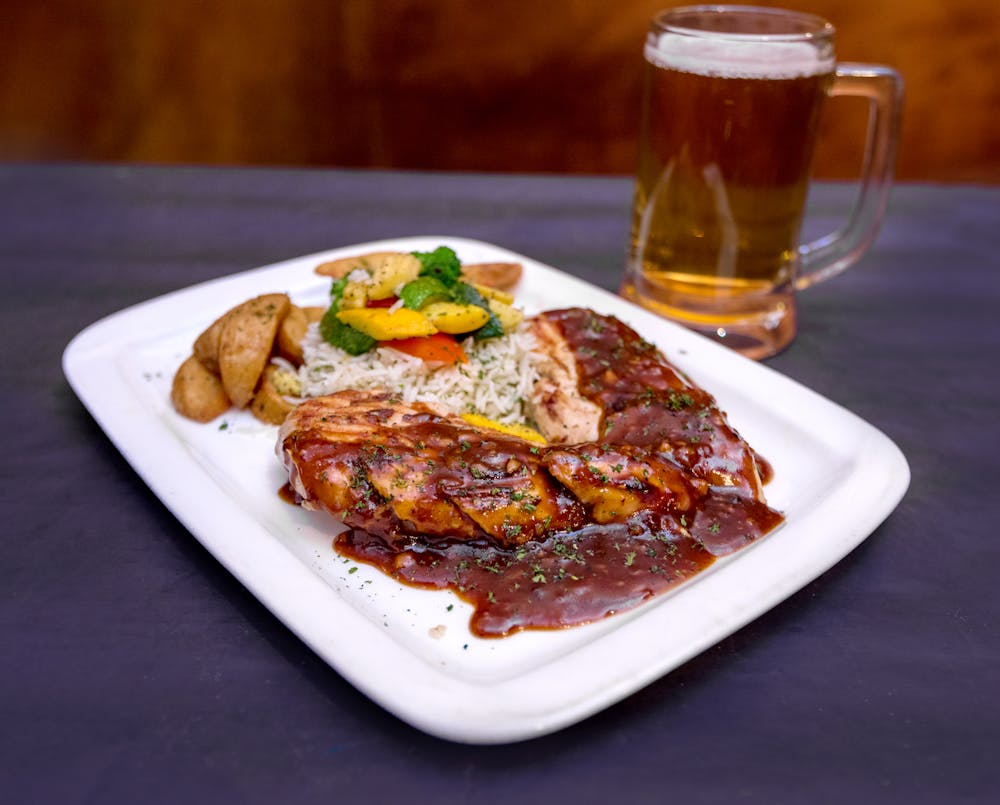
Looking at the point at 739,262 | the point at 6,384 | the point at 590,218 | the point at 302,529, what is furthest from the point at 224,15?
the point at 302,529

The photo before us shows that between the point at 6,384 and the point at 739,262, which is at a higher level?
the point at 739,262

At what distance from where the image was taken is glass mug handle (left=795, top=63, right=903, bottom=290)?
3.21m

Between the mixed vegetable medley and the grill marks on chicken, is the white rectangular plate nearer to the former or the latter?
the grill marks on chicken

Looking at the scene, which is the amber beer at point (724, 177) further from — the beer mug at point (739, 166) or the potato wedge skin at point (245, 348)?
the potato wedge skin at point (245, 348)

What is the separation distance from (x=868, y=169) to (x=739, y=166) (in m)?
0.65

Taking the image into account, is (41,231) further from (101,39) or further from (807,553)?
(807,553)

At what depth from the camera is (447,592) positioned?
6.91 ft

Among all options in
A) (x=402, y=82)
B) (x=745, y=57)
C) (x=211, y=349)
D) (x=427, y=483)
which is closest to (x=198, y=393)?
(x=211, y=349)

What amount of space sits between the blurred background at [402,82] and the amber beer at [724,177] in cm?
338

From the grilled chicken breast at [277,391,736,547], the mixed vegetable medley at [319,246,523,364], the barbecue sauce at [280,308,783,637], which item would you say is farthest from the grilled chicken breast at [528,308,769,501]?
the mixed vegetable medley at [319,246,523,364]

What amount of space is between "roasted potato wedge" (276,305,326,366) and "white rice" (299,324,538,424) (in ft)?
0.10

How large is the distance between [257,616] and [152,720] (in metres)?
0.34

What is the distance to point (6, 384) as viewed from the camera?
10.2 feet

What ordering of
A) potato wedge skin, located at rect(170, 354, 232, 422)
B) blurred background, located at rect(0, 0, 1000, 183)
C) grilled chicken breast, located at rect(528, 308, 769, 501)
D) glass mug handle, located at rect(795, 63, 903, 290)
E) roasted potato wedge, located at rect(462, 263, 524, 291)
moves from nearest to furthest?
1. grilled chicken breast, located at rect(528, 308, 769, 501)
2. potato wedge skin, located at rect(170, 354, 232, 422)
3. glass mug handle, located at rect(795, 63, 903, 290)
4. roasted potato wedge, located at rect(462, 263, 524, 291)
5. blurred background, located at rect(0, 0, 1000, 183)
